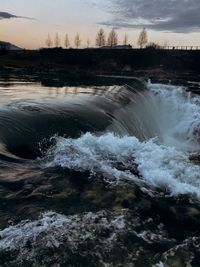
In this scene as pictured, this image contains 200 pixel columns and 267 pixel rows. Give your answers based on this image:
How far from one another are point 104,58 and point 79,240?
6801 cm

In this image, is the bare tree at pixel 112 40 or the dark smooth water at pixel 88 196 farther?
the bare tree at pixel 112 40

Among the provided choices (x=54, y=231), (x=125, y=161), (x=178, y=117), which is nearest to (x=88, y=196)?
(x=54, y=231)

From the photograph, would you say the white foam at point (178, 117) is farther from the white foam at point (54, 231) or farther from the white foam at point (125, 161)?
the white foam at point (54, 231)

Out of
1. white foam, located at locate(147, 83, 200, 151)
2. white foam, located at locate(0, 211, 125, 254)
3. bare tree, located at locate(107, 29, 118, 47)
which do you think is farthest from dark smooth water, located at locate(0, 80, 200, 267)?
bare tree, located at locate(107, 29, 118, 47)

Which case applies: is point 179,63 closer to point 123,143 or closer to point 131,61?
point 131,61

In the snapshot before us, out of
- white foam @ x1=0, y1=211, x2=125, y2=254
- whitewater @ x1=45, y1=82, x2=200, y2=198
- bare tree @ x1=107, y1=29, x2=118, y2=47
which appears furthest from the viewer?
bare tree @ x1=107, y1=29, x2=118, y2=47

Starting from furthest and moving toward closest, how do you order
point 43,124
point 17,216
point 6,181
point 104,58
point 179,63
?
point 104,58, point 179,63, point 43,124, point 6,181, point 17,216

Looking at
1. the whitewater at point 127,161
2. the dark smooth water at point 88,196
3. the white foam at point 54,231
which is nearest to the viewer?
the white foam at point 54,231

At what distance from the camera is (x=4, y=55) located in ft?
246

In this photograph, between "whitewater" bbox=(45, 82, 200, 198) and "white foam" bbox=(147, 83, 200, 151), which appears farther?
"white foam" bbox=(147, 83, 200, 151)

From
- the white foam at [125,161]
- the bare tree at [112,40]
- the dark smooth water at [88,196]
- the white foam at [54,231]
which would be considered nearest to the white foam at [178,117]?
the dark smooth water at [88,196]

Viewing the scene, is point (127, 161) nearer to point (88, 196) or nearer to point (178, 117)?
point (88, 196)

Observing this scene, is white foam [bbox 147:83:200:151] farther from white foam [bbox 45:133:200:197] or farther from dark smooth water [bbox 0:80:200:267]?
white foam [bbox 45:133:200:197]

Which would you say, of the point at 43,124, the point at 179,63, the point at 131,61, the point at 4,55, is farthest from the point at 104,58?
the point at 43,124
